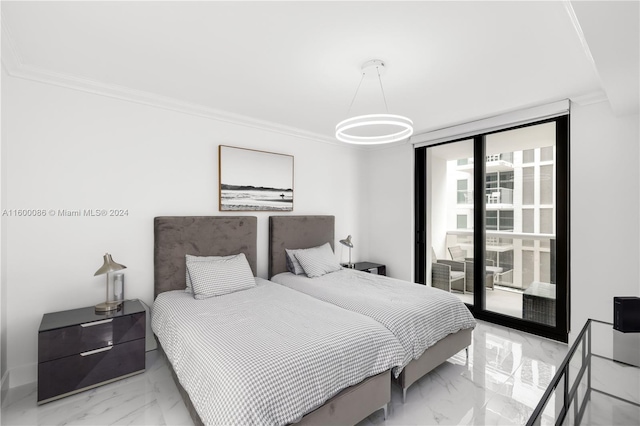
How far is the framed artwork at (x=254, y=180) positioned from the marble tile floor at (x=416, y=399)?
1.80 m

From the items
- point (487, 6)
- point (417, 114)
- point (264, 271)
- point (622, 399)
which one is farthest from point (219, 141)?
point (622, 399)

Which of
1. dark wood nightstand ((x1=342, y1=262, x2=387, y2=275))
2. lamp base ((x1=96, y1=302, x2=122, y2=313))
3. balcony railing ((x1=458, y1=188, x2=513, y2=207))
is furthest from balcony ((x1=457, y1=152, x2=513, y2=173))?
lamp base ((x1=96, y1=302, x2=122, y2=313))

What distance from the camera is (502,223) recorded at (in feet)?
12.2

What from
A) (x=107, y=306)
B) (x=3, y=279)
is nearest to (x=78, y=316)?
(x=107, y=306)

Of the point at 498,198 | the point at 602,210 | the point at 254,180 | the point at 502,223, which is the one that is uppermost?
the point at 254,180

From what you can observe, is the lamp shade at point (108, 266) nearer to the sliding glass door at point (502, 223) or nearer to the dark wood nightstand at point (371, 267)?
the dark wood nightstand at point (371, 267)

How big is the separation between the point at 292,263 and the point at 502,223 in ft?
8.58

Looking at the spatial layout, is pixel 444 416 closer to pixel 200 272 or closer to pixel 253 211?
pixel 200 272

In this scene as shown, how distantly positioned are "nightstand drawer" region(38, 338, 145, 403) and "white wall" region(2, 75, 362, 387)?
19.6 inches

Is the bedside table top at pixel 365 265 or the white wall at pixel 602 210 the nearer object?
the white wall at pixel 602 210

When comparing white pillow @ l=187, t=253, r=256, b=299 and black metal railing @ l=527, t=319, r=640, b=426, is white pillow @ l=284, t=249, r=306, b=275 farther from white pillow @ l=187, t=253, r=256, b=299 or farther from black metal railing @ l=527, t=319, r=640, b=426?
black metal railing @ l=527, t=319, r=640, b=426

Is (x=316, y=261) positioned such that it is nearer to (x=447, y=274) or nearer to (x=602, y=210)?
(x=447, y=274)

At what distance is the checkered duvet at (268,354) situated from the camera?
146 cm

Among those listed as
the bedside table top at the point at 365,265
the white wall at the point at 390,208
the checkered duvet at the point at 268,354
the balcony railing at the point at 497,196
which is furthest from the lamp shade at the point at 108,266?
the balcony railing at the point at 497,196
